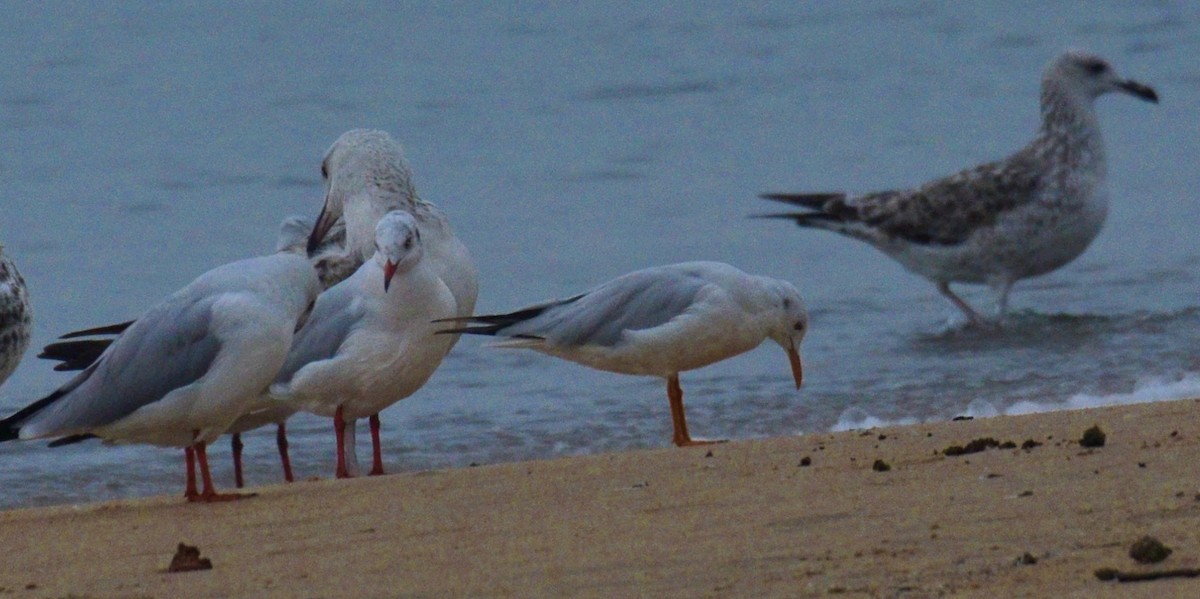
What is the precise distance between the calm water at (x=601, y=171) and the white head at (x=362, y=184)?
95cm

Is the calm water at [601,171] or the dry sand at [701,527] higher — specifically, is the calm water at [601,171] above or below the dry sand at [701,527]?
below

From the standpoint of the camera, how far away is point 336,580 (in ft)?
16.5

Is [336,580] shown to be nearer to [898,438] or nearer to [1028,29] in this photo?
[898,438]

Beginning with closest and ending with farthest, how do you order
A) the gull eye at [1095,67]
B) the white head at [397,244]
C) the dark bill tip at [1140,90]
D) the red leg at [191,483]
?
the red leg at [191,483] → the white head at [397,244] → the dark bill tip at [1140,90] → the gull eye at [1095,67]

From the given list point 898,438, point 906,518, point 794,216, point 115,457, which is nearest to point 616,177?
point 794,216

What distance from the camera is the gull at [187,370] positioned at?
6.49 meters

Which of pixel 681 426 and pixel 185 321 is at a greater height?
pixel 185 321

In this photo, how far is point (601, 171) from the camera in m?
15.9

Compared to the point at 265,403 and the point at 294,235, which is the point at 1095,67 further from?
the point at 265,403

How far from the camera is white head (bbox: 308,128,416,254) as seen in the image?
342 inches

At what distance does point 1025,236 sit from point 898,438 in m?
5.07

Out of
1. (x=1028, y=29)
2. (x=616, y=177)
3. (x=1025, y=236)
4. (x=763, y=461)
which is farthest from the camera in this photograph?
(x=1028, y=29)

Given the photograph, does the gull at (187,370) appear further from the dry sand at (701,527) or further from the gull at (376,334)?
the gull at (376,334)

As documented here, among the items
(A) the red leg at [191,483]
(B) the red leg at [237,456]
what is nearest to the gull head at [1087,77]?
(B) the red leg at [237,456]
